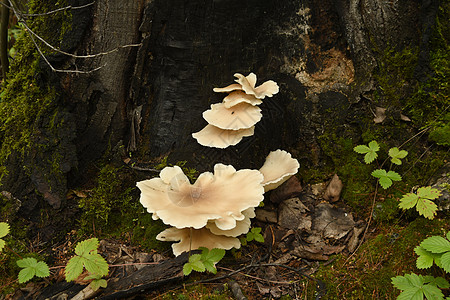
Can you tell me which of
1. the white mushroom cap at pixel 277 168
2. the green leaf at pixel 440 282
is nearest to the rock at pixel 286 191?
the white mushroom cap at pixel 277 168

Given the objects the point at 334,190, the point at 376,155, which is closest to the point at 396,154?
the point at 376,155

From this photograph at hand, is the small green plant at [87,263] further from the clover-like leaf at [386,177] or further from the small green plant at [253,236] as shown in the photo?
the clover-like leaf at [386,177]

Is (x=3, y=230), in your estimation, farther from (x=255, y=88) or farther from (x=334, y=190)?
(x=334, y=190)

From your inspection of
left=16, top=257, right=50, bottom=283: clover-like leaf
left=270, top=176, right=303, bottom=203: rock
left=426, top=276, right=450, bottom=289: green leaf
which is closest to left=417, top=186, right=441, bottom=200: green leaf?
left=426, top=276, right=450, bottom=289: green leaf

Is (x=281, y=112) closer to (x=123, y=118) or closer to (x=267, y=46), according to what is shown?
(x=267, y=46)

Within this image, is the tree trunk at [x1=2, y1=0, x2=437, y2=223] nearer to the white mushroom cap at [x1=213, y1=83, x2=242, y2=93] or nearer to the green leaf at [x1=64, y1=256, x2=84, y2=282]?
the white mushroom cap at [x1=213, y1=83, x2=242, y2=93]

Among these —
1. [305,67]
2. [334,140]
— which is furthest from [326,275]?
[305,67]
